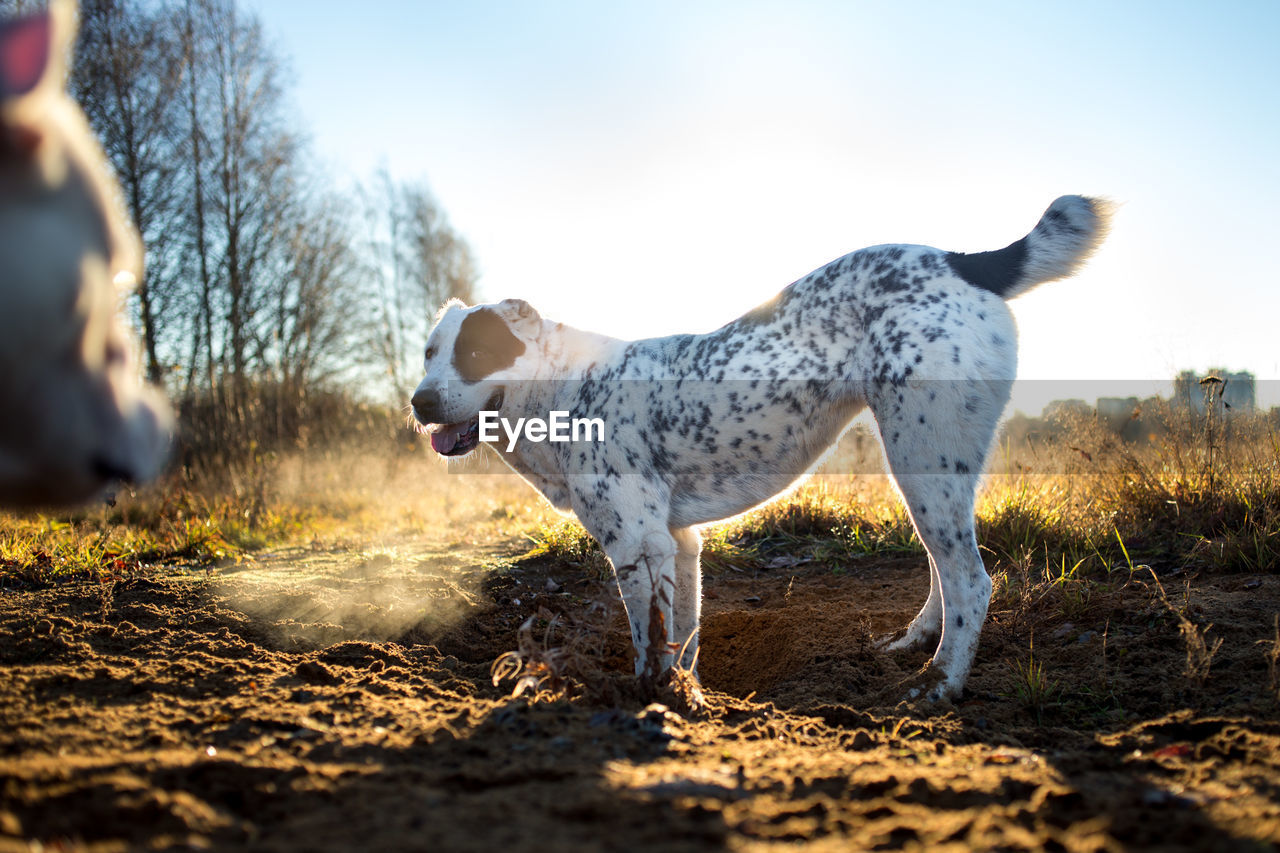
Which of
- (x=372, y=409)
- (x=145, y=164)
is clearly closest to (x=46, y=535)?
(x=145, y=164)

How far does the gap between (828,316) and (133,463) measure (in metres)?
3.21

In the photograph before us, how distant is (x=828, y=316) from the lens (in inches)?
156

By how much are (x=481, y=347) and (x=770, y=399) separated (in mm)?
1703

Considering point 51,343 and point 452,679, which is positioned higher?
point 51,343

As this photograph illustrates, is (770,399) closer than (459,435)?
Yes

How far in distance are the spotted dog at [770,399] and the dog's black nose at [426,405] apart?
0.05ft

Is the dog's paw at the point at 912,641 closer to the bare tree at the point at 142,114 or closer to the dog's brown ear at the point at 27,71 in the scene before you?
the dog's brown ear at the point at 27,71

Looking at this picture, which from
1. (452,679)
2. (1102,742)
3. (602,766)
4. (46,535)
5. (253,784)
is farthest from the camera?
(46,535)

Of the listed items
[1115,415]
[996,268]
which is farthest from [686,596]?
[1115,415]

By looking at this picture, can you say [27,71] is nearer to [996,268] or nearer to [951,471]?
[951,471]

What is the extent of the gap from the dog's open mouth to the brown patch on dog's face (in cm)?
17

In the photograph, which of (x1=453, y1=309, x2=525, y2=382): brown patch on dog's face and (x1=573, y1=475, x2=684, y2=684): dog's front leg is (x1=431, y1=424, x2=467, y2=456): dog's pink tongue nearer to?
(x1=453, y1=309, x2=525, y2=382): brown patch on dog's face

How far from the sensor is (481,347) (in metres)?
4.34

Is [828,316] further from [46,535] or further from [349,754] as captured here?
[46,535]
